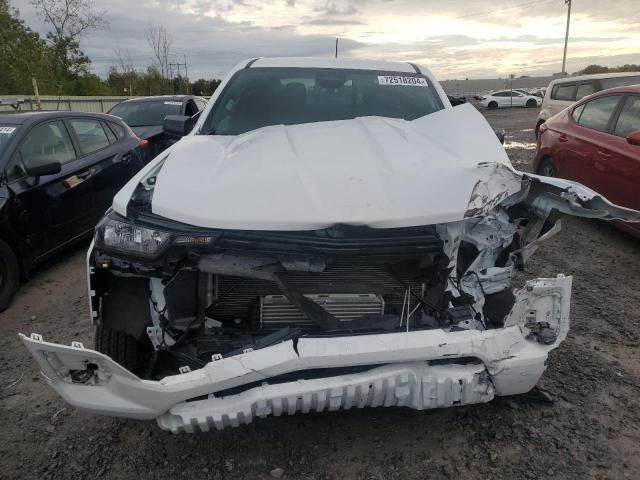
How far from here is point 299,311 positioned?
2.35 meters

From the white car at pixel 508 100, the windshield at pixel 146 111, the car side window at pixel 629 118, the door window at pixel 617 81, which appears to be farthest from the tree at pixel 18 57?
the white car at pixel 508 100

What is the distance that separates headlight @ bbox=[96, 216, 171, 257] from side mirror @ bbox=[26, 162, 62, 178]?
2558 mm

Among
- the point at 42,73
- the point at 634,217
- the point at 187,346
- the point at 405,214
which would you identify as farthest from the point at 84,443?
the point at 42,73

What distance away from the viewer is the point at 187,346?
7.45 ft

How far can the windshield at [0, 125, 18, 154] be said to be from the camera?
4.34 m

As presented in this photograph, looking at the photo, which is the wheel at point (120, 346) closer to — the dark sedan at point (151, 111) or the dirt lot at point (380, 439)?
the dirt lot at point (380, 439)

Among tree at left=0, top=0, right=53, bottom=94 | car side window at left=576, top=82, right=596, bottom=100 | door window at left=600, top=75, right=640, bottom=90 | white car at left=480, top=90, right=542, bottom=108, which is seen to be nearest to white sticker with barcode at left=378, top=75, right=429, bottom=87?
door window at left=600, top=75, right=640, bottom=90

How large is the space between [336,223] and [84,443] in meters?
1.70

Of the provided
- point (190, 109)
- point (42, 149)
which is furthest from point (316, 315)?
point (190, 109)

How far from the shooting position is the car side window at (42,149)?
14.2 feet

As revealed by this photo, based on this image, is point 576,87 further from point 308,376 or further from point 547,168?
point 308,376

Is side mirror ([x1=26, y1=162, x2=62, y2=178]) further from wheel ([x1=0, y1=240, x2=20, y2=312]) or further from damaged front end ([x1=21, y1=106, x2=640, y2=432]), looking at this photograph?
damaged front end ([x1=21, y1=106, x2=640, y2=432])

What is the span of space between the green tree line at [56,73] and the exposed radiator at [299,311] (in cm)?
1983

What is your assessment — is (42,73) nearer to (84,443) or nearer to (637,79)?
(637,79)
